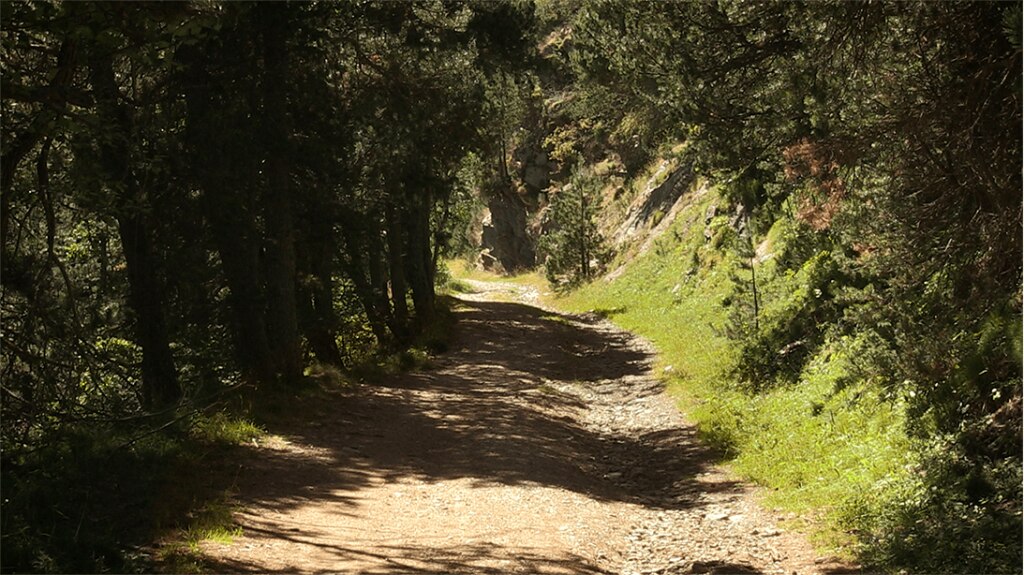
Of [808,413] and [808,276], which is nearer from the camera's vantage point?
[808,413]

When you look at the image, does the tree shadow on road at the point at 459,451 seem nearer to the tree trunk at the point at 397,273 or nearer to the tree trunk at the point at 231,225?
the tree trunk at the point at 231,225

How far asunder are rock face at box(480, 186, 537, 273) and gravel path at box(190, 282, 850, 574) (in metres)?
56.9

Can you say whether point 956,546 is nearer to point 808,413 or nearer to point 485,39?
point 808,413

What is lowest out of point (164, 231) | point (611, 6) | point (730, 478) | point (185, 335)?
point (730, 478)

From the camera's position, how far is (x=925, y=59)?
820 cm

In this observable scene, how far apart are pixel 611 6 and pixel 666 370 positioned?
9295 millimetres

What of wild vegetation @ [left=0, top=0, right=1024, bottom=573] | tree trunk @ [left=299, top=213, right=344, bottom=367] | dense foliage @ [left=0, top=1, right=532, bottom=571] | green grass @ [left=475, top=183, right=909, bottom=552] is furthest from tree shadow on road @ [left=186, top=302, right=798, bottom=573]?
tree trunk @ [left=299, top=213, right=344, bottom=367]

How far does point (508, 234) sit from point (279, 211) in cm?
6109

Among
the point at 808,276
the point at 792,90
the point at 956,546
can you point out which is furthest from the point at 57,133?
the point at 808,276

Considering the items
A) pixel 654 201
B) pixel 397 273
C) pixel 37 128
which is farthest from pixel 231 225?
pixel 654 201

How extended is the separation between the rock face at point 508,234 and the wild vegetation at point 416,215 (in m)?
48.8

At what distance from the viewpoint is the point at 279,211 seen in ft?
53.6

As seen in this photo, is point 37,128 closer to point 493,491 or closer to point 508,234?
point 493,491

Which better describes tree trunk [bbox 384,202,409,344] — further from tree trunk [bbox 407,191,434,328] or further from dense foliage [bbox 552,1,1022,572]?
dense foliage [bbox 552,1,1022,572]
